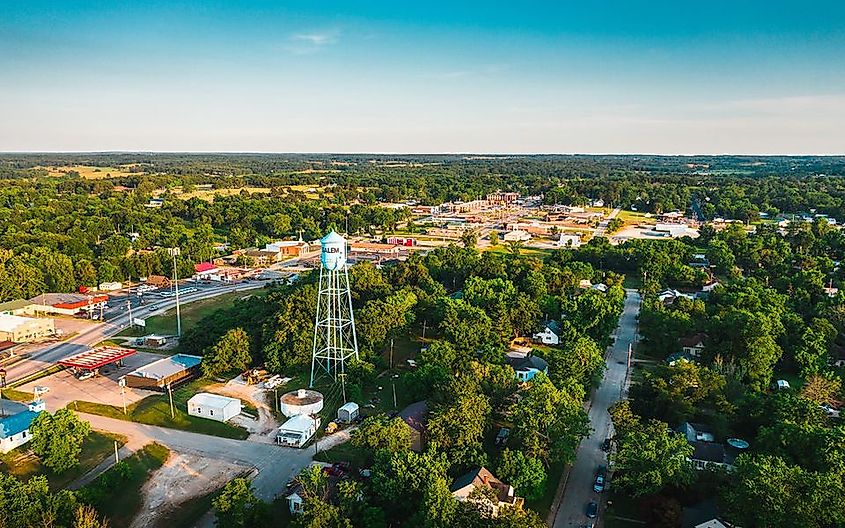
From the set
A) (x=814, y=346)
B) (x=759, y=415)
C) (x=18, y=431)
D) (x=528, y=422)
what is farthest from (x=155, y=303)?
(x=814, y=346)

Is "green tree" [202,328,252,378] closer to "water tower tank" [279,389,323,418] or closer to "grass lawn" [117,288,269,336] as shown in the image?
"water tower tank" [279,389,323,418]

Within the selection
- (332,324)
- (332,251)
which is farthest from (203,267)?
(332,251)

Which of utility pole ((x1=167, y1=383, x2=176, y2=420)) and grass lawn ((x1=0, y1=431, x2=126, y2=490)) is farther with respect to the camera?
utility pole ((x1=167, y1=383, x2=176, y2=420))

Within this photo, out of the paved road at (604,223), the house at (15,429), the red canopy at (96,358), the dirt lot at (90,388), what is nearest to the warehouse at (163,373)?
the dirt lot at (90,388)

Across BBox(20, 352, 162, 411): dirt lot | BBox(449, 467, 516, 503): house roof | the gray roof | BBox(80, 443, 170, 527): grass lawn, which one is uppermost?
BBox(449, 467, 516, 503): house roof

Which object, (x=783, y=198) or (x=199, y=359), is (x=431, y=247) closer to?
(x=199, y=359)

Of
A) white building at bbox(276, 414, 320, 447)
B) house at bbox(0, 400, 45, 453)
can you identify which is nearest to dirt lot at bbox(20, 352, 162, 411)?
house at bbox(0, 400, 45, 453)

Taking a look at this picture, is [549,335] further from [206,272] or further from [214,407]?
[206,272]

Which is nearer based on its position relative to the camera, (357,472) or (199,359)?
(357,472)

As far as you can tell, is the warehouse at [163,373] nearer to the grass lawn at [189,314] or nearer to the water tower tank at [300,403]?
the water tower tank at [300,403]
